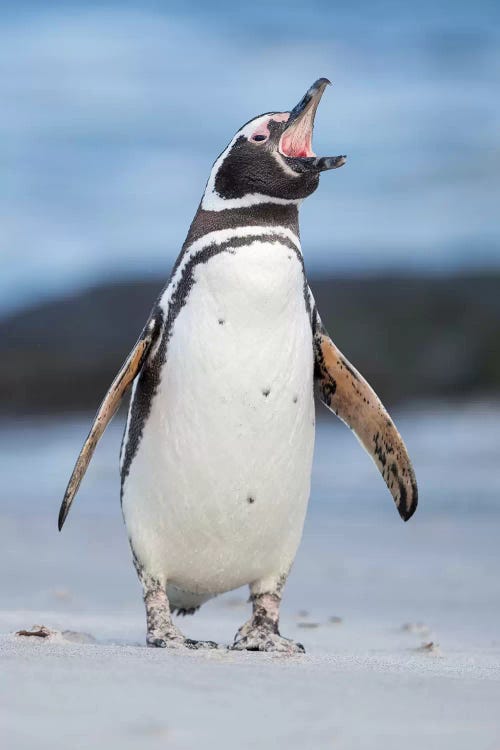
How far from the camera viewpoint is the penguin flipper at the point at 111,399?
13.3 feet

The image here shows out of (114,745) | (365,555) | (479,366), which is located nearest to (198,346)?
(114,745)

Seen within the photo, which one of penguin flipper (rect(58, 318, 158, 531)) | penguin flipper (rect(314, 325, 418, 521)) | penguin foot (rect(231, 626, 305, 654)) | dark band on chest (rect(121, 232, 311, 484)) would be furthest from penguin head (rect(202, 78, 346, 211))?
penguin foot (rect(231, 626, 305, 654))

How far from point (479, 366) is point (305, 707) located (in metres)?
25.0

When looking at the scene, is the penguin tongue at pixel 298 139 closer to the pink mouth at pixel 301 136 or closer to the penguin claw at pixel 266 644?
the pink mouth at pixel 301 136

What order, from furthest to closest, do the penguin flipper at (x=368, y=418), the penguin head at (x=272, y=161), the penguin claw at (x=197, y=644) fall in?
the penguin flipper at (x=368, y=418) → the penguin head at (x=272, y=161) → the penguin claw at (x=197, y=644)

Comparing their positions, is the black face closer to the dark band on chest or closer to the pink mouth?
the pink mouth

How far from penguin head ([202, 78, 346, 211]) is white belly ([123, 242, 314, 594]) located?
0.19 m

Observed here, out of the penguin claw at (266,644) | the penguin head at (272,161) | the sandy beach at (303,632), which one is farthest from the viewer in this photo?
the penguin head at (272,161)

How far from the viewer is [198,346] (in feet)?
13.0

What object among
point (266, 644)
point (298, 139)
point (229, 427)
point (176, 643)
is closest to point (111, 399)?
point (229, 427)

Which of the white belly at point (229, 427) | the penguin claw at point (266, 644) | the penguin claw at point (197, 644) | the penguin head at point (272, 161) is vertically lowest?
the penguin claw at point (197, 644)

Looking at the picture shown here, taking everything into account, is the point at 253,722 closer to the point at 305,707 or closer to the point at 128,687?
the point at 305,707

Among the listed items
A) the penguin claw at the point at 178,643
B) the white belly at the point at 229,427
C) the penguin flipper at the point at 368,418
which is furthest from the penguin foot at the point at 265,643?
the penguin flipper at the point at 368,418

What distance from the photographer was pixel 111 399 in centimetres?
410
